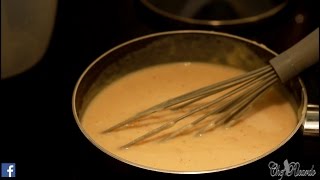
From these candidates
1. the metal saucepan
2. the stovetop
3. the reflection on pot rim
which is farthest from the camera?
the reflection on pot rim

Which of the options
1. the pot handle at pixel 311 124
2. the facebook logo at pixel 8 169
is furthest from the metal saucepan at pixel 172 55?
the facebook logo at pixel 8 169

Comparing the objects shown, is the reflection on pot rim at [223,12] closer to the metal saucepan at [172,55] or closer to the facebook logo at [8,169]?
the metal saucepan at [172,55]

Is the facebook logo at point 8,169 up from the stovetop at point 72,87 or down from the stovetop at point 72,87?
down

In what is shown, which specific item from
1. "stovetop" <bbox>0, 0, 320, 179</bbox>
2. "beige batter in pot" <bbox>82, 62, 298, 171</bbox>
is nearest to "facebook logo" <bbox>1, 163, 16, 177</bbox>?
"stovetop" <bbox>0, 0, 320, 179</bbox>

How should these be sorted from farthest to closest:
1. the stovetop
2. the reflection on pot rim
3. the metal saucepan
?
1. the reflection on pot rim
2. the metal saucepan
3. the stovetop

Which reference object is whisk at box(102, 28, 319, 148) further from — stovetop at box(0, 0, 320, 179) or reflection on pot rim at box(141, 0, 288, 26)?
reflection on pot rim at box(141, 0, 288, 26)

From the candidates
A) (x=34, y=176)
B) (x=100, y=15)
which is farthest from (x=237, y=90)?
(x=100, y=15)

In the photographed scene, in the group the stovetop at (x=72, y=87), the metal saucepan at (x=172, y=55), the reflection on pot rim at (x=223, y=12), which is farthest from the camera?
the reflection on pot rim at (x=223, y=12)

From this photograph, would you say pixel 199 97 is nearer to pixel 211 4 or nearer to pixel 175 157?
pixel 175 157
